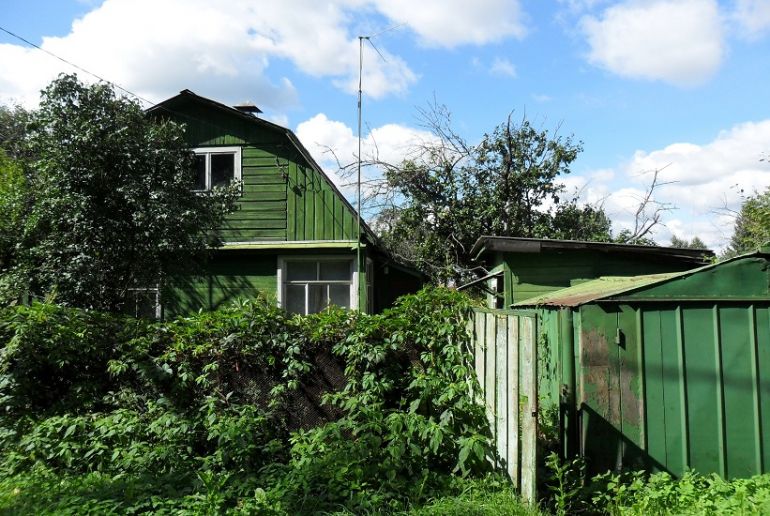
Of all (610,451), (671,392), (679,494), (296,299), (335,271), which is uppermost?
(335,271)

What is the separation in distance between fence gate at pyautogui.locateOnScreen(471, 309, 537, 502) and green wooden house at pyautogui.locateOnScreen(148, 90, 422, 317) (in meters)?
8.09

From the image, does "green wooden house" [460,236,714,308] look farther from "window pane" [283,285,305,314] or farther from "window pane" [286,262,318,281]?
"window pane" [283,285,305,314]

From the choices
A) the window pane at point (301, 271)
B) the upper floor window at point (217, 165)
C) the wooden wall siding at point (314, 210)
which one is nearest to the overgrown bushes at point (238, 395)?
the wooden wall siding at point (314, 210)

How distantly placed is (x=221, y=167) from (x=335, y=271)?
139 inches

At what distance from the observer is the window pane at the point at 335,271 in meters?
13.0

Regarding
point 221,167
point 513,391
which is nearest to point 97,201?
point 221,167

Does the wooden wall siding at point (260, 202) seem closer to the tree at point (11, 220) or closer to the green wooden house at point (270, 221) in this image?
the green wooden house at point (270, 221)

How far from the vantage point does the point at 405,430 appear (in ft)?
15.7

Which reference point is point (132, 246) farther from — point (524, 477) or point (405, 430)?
point (524, 477)

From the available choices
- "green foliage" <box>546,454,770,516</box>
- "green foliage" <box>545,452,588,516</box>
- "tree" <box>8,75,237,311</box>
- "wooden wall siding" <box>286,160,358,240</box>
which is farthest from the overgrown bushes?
"wooden wall siding" <box>286,160,358,240</box>

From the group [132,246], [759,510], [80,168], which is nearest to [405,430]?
[759,510]

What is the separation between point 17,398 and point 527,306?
565 centimetres

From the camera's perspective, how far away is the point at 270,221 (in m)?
13.0

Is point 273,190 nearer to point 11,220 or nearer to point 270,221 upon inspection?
point 270,221
